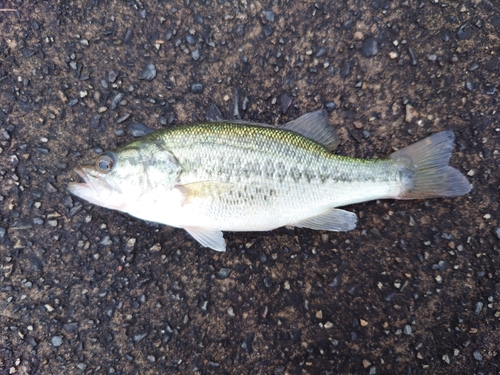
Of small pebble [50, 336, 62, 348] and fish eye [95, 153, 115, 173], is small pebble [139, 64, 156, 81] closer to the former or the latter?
fish eye [95, 153, 115, 173]

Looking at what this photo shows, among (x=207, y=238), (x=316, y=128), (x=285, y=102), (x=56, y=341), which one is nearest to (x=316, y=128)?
(x=316, y=128)

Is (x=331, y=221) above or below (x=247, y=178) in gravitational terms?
below

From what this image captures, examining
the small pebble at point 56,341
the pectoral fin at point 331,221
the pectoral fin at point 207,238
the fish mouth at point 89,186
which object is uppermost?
the fish mouth at point 89,186

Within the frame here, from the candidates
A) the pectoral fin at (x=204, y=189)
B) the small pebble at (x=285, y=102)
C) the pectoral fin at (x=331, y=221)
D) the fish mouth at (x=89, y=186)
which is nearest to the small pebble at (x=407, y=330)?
the pectoral fin at (x=331, y=221)

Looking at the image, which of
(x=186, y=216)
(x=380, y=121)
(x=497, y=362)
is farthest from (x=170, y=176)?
(x=497, y=362)

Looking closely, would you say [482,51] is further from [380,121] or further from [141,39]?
[141,39]

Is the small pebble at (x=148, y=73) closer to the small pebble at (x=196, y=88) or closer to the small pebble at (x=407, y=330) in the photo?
the small pebble at (x=196, y=88)

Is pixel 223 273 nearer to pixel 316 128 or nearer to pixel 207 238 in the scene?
pixel 207 238

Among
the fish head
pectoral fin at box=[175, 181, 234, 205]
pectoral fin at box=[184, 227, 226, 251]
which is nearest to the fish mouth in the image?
the fish head
